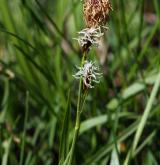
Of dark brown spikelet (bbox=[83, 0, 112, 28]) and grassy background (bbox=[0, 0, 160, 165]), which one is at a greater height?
grassy background (bbox=[0, 0, 160, 165])

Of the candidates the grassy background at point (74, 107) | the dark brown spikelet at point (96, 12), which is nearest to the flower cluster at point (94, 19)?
the dark brown spikelet at point (96, 12)

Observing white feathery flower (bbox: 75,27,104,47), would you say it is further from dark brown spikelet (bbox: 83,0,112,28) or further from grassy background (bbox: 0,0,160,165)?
grassy background (bbox: 0,0,160,165)

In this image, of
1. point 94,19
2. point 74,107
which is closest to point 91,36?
point 94,19

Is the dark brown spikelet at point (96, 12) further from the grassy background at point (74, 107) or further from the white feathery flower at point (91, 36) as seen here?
the grassy background at point (74, 107)

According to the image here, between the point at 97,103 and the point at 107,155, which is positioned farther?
the point at 97,103

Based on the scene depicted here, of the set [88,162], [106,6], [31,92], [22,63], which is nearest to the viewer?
A: [106,6]

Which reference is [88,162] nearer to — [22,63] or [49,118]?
[49,118]

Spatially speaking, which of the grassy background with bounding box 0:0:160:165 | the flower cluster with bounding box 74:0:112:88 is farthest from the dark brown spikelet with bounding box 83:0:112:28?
the grassy background with bounding box 0:0:160:165

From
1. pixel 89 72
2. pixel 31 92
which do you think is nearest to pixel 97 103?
pixel 31 92

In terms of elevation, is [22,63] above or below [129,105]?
above
